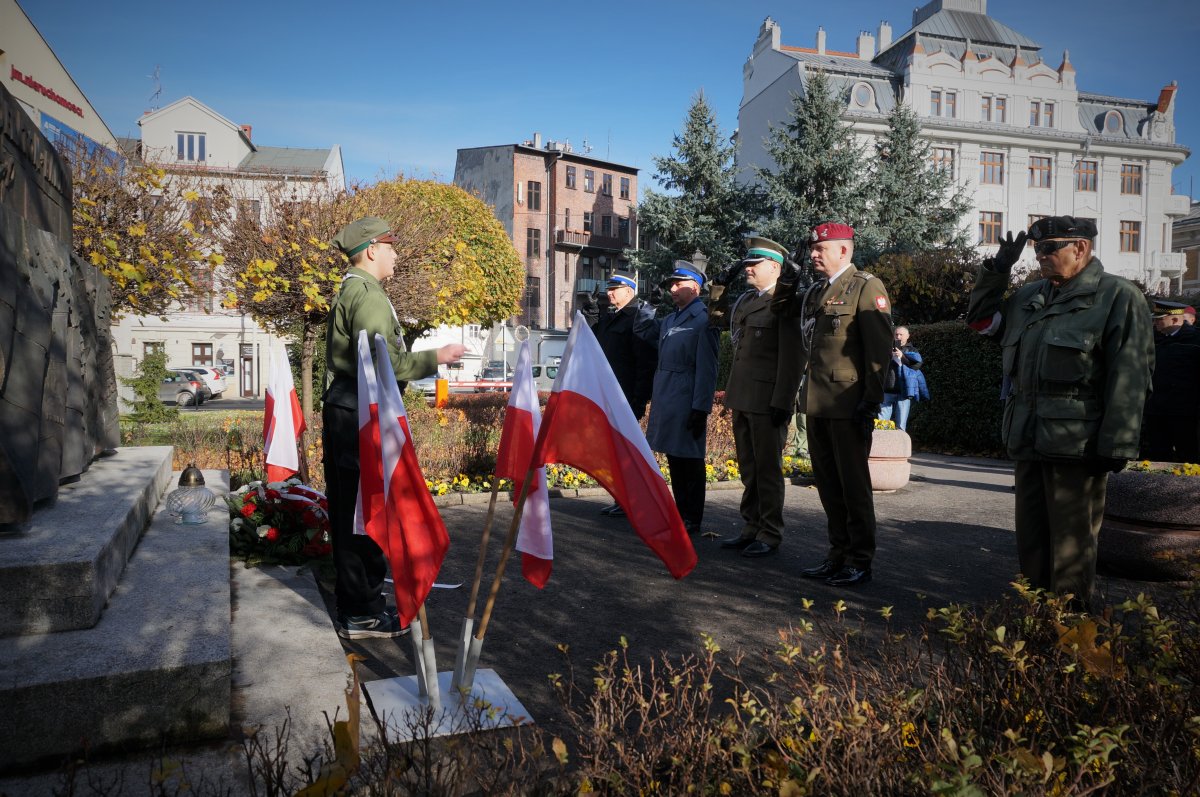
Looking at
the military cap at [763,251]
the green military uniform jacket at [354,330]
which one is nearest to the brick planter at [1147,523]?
the military cap at [763,251]

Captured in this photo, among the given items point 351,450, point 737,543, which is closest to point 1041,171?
point 737,543

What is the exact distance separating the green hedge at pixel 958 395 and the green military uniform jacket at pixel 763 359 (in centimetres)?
1083

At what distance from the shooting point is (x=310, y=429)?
11445 mm

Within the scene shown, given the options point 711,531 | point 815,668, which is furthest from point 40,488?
point 711,531

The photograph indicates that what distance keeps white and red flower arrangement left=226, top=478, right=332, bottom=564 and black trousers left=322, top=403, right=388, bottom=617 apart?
4.16 ft

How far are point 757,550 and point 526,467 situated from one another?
3211 mm

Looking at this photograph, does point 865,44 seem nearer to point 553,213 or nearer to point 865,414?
point 553,213

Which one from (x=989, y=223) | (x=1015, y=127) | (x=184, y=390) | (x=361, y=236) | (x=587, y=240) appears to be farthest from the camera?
(x=587, y=240)

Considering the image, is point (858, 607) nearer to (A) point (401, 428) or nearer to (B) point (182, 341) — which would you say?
(A) point (401, 428)

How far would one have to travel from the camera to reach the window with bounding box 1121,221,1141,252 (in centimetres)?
4612

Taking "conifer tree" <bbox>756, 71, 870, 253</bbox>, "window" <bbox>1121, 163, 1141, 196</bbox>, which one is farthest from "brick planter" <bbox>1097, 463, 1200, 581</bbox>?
"window" <bbox>1121, 163, 1141, 196</bbox>

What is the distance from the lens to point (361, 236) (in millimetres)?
4266

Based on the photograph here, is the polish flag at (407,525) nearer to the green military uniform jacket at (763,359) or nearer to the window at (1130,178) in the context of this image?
the green military uniform jacket at (763,359)

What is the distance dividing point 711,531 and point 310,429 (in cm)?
658
